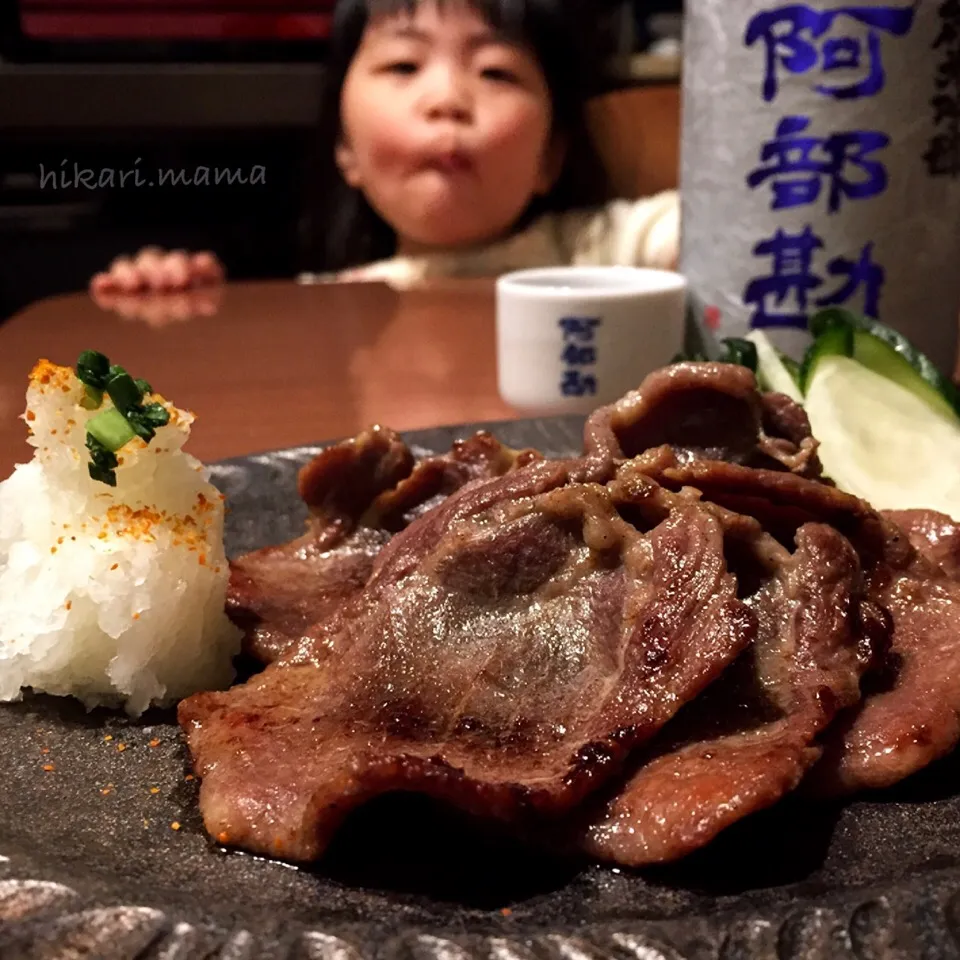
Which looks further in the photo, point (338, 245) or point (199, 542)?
point (338, 245)

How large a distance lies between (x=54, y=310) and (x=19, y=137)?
2452mm

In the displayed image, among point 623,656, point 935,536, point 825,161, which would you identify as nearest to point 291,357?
point 825,161

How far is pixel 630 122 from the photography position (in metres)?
5.85

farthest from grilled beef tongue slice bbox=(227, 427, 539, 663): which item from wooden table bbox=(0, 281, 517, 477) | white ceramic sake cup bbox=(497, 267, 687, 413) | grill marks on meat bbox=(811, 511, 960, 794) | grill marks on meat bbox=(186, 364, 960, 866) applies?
white ceramic sake cup bbox=(497, 267, 687, 413)

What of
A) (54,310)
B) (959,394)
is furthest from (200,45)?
(959,394)

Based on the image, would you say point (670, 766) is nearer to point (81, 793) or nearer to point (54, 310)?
point (81, 793)

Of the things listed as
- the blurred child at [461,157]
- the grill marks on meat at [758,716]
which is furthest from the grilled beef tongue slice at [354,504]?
the blurred child at [461,157]

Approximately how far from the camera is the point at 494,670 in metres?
1.19

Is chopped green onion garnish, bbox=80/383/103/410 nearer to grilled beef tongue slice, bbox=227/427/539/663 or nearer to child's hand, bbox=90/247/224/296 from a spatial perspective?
grilled beef tongue slice, bbox=227/427/539/663

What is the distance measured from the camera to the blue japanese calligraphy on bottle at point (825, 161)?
2.44 m

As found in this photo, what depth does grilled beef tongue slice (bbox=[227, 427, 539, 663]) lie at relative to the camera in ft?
5.24

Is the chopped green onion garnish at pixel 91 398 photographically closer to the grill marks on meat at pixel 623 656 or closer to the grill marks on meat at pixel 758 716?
the grill marks on meat at pixel 623 656

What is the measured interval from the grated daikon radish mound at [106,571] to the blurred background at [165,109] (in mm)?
5080

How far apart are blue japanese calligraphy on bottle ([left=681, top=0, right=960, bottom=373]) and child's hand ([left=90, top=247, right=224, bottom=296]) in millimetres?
3263
